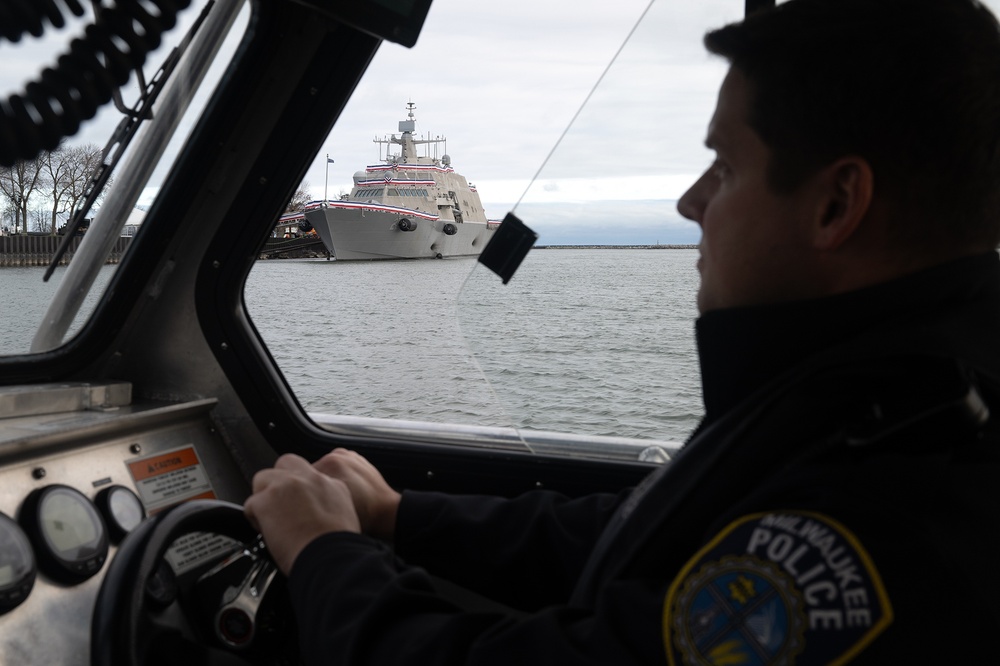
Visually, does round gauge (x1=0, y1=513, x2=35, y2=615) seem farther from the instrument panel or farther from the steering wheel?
the steering wheel

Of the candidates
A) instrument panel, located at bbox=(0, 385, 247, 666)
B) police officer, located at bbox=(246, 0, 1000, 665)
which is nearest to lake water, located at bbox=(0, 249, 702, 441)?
instrument panel, located at bbox=(0, 385, 247, 666)

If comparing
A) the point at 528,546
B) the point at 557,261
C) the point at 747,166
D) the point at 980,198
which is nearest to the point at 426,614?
the point at 528,546

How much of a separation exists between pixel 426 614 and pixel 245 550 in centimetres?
46

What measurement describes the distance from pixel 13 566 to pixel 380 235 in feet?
5.92

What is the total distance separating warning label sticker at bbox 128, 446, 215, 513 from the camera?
175 cm

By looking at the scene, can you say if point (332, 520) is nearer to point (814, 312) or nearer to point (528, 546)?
point (528, 546)

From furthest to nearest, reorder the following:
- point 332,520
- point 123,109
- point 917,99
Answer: point 123,109, point 332,520, point 917,99

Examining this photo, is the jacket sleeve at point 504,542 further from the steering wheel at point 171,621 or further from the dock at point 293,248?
the dock at point 293,248

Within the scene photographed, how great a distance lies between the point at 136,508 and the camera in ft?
5.46

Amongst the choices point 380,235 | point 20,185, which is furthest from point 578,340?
point 380,235

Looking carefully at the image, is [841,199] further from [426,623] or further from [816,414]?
[426,623]

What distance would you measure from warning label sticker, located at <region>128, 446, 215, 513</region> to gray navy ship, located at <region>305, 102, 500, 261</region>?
703 mm

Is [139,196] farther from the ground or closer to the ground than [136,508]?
farther from the ground

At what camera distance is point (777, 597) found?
0.69 meters
